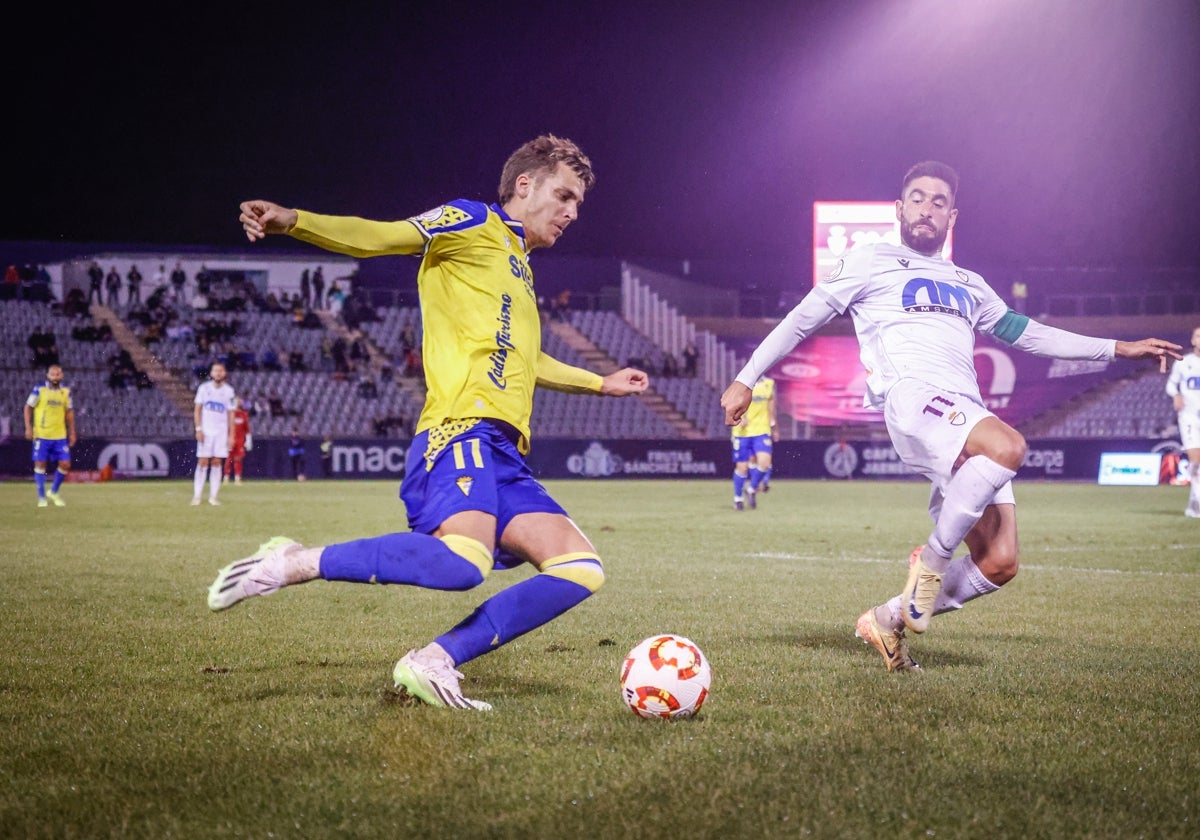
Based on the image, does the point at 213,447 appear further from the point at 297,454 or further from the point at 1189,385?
the point at 1189,385

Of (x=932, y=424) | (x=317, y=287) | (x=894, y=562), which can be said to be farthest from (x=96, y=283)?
(x=932, y=424)

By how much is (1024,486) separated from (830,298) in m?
25.3

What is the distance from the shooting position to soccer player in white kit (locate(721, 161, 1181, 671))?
4.84 meters

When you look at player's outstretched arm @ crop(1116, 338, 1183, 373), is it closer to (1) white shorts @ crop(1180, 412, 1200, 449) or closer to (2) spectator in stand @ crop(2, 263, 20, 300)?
(1) white shorts @ crop(1180, 412, 1200, 449)

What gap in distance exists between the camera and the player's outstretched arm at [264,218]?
3.50 meters

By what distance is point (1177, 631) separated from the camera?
5.91m

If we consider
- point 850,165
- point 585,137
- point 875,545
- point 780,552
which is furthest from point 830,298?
point 850,165

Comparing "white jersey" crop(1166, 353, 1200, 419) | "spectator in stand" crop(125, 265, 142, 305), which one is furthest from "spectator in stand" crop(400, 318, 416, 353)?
"white jersey" crop(1166, 353, 1200, 419)

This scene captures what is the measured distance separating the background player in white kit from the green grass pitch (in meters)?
9.80

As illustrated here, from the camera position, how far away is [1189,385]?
15922 millimetres

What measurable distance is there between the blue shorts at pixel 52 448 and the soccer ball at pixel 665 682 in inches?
678

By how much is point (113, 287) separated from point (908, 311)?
37.9 meters

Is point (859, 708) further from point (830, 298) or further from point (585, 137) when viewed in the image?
point (585, 137)

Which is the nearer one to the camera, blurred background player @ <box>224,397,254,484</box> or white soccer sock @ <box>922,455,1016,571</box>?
white soccer sock @ <box>922,455,1016,571</box>
